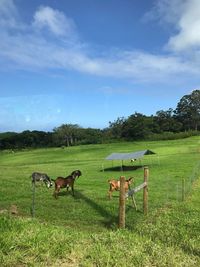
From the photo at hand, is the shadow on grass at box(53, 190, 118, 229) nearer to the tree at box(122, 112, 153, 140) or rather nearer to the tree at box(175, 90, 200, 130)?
the tree at box(122, 112, 153, 140)

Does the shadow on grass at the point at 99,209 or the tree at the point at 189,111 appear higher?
the tree at the point at 189,111

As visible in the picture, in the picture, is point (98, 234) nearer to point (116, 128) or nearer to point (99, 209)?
point (99, 209)

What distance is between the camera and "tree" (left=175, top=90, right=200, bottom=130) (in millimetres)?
144625

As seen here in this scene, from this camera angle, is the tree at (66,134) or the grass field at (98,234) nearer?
the grass field at (98,234)

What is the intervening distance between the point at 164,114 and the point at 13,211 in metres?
122

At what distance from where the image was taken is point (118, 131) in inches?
4938

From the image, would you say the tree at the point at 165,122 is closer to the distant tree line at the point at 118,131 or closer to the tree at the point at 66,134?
the distant tree line at the point at 118,131

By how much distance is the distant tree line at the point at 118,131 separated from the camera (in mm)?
112750

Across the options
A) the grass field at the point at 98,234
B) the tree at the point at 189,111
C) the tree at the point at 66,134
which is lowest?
the grass field at the point at 98,234

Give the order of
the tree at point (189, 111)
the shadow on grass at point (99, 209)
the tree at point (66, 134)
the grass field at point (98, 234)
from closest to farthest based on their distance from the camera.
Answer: the grass field at point (98, 234) → the shadow on grass at point (99, 209) → the tree at point (66, 134) → the tree at point (189, 111)

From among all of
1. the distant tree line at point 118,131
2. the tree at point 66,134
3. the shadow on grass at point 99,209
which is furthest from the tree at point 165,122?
the shadow on grass at point 99,209

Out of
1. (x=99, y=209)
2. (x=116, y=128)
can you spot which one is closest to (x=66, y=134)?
(x=116, y=128)

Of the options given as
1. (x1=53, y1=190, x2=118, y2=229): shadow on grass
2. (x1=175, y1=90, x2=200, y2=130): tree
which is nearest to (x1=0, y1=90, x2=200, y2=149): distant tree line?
(x1=175, y1=90, x2=200, y2=130): tree

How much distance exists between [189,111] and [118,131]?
33815 mm
